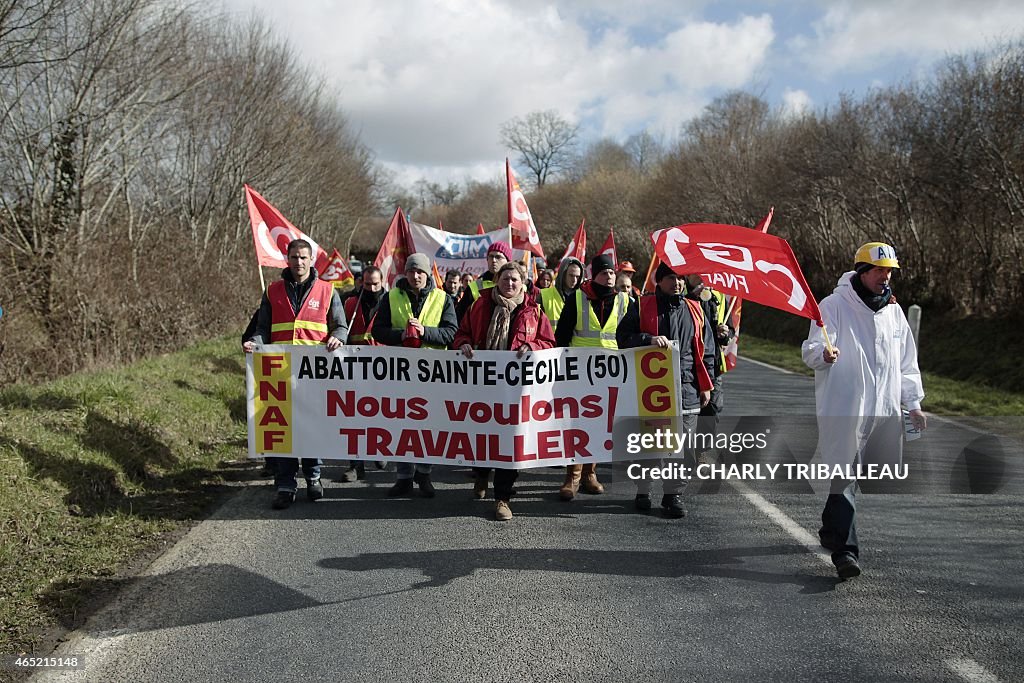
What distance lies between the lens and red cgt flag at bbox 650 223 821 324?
17.4ft

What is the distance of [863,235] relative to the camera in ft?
83.8

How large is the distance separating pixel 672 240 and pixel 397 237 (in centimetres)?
474

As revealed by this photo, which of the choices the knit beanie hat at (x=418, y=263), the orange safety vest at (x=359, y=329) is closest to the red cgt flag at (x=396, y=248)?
the orange safety vest at (x=359, y=329)

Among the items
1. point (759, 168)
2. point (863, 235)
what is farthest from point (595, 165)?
point (863, 235)

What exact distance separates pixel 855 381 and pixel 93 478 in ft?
18.8

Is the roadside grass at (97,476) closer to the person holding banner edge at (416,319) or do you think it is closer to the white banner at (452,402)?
the white banner at (452,402)

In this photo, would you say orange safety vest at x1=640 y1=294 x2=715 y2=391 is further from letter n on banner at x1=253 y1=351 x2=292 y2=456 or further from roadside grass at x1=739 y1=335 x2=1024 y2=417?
roadside grass at x1=739 y1=335 x2=1024 y2=417

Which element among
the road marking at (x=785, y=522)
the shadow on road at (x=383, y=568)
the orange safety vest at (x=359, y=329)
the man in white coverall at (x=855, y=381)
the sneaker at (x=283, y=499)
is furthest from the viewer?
the orange safety vest at (x=359, y=329)

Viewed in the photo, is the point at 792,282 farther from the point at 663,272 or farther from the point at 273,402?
the point at 273,402

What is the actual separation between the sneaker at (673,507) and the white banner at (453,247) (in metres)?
5.37

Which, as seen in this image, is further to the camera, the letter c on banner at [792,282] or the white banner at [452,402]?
the white banner at [452,402]

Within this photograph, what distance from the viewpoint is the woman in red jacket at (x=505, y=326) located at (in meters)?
6.34

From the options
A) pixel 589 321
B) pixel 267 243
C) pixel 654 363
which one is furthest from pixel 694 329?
pixel 267 243

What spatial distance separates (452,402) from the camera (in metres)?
6.50
